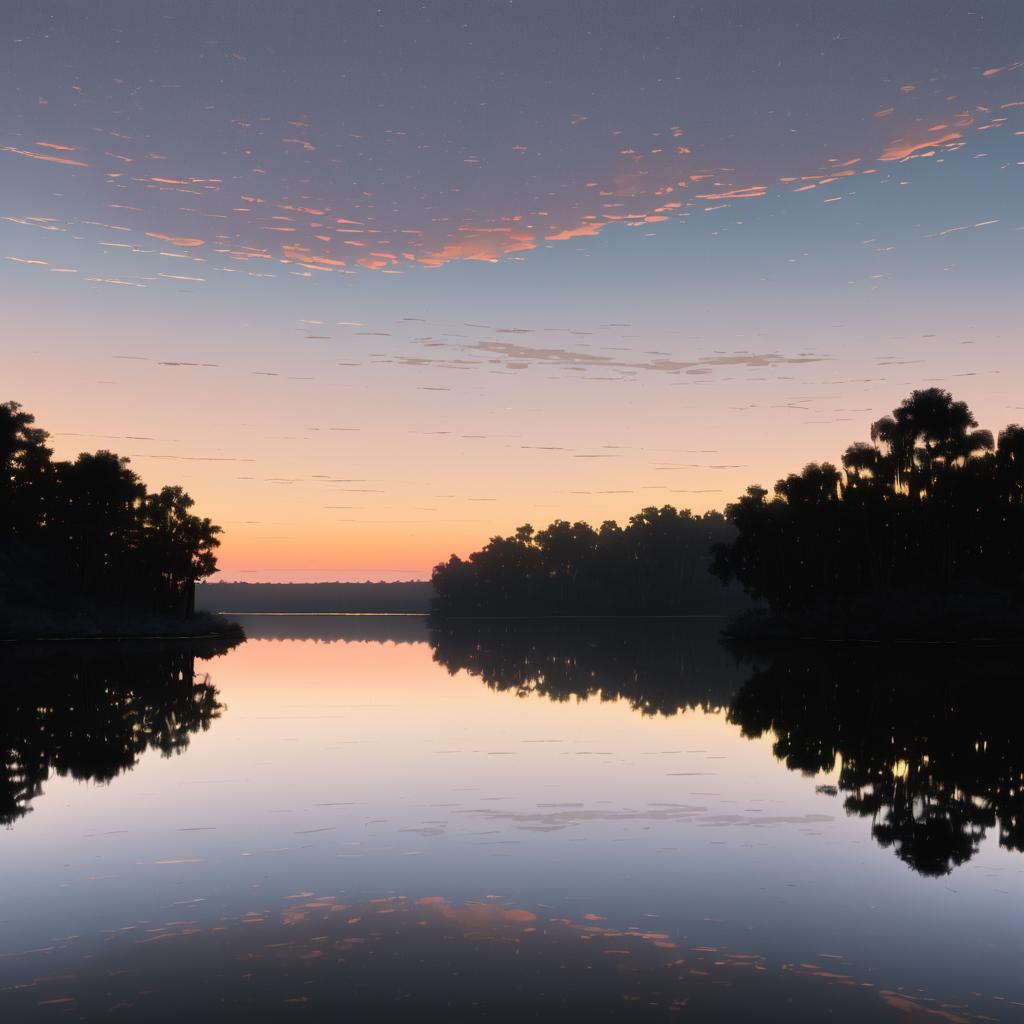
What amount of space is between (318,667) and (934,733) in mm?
43223

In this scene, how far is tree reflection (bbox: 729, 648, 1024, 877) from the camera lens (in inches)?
707

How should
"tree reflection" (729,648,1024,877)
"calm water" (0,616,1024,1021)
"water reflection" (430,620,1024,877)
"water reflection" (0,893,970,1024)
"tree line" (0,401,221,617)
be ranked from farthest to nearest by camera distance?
"tree line" (0,401,221,617) < "water reflection" (430,620,1024,877) < "tree reflection" (729,648,1024,877) < "calm water" (0,616,1024,1021) < "water reflection" (0,893,970,1024)

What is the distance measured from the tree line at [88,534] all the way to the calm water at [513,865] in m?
92.9

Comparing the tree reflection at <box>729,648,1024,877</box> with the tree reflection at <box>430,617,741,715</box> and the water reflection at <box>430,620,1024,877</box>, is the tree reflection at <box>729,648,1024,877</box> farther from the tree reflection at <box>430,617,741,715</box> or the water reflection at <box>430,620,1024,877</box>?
the tree reflection at <box>430,617,741,715</box>

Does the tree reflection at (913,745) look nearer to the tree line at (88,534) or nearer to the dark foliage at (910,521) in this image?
the dark foliage at (910,521)

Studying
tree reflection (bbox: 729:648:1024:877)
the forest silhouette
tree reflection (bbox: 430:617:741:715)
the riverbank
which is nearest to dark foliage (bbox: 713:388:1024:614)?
the forest silhouette

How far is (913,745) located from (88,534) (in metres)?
108

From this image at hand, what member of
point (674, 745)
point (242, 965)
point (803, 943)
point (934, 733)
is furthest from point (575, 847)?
point (934, 733)

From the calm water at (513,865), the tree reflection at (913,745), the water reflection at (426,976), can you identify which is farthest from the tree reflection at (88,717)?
the tree reflection at (913,745)

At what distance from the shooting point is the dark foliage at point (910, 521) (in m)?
102

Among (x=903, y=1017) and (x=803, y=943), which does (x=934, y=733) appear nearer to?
A: (x=803, y=943)

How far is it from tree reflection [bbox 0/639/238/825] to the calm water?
212 millimetres

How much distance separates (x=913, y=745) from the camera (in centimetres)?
2797

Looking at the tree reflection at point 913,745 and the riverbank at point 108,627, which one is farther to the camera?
the riverbank at point 108,627
